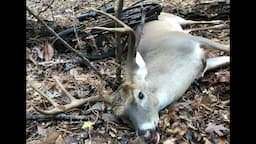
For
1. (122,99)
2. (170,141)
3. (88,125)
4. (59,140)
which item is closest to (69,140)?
(59,140)

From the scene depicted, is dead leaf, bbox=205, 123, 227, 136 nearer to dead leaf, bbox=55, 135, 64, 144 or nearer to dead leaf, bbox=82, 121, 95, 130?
dead leaf, bbox=82, 121, 95, 130

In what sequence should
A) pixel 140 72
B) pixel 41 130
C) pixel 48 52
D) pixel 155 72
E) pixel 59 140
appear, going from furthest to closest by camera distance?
pixel 48 52 < pixel 155 72 < pixel 140 72 < pixel 41 130 < pixel 59 140

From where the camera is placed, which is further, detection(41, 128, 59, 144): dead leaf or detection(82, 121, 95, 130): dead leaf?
detection(82, 121, 95, 130): dead leaf

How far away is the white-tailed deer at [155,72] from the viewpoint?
13.6 feet

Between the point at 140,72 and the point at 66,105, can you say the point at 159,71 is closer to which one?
Answer: the point at 140,72

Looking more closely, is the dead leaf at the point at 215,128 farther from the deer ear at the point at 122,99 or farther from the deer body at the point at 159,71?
the deer ear at the point at 122,99

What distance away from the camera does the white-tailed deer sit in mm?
4141

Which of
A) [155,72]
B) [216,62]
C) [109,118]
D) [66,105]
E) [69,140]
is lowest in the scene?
[69,140]

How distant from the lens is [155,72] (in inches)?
193

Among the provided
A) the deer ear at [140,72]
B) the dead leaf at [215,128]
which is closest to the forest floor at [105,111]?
the dead leaf at [215,128]

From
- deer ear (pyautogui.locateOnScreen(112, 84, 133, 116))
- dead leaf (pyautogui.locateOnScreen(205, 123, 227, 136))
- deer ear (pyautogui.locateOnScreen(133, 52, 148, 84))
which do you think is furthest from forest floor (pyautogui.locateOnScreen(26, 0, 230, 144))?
deer ear (pyautogui.locateOnScreen(133, 52, 148, 84))
